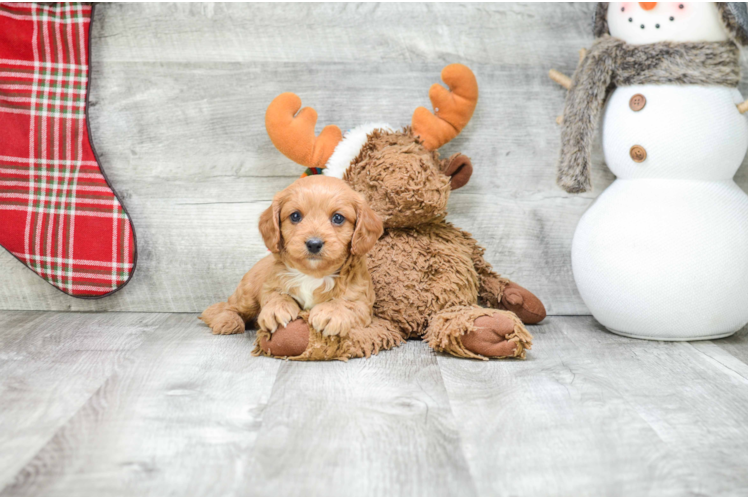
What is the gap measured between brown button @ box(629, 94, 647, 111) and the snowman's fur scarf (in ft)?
0.12

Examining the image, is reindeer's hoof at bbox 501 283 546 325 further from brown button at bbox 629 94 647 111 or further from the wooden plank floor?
brown button at bbox 629 94 647 111

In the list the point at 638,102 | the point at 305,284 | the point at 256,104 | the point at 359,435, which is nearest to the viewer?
the point at 359,435

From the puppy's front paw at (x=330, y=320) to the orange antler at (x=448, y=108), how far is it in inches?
21.0

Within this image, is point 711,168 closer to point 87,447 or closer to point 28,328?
point 87,447

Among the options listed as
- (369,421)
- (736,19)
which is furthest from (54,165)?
(736,19)

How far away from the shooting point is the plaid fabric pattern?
5.58 ft

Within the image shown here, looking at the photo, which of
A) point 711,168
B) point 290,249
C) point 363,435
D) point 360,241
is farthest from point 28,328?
point 711,168

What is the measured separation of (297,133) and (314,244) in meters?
0.41

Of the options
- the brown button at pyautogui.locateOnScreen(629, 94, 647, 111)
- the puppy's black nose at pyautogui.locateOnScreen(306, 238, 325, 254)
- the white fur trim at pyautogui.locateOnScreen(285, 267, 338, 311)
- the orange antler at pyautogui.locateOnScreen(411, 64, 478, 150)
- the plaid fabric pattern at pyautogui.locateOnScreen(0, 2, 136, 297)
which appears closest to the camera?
the puppy's black nose at pyautogui.locateOnScreen(306, 238, 325, 254)

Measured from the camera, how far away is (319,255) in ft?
4.18

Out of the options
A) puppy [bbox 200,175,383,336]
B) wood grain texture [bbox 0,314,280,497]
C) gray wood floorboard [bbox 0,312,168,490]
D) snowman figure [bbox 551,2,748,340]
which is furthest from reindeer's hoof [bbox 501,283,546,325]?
gray wood floorboard [bbox 0,312,168,490]

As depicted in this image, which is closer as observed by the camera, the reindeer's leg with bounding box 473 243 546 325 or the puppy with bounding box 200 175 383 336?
the puppy with bounding box 200 175 383 336

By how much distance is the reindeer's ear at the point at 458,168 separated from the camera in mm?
1570

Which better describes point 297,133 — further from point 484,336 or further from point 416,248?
point 484,336
